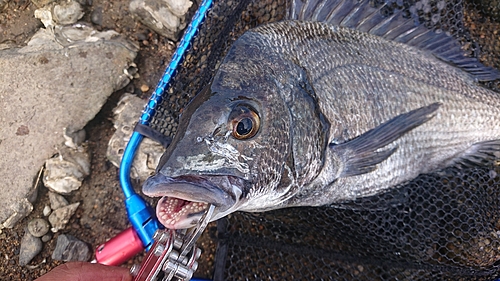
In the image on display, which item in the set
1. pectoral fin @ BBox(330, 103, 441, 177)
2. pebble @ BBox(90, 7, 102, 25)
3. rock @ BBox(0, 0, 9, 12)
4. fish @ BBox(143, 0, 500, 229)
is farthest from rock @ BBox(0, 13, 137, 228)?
pectoral fin @ BBox(330, 103, 441, 177)

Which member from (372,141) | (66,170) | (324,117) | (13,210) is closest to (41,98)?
(66,170)

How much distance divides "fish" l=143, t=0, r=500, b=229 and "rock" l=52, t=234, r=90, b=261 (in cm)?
138

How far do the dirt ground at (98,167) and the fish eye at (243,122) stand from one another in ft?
4.03

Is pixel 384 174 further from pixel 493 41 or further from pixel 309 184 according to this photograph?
pixel 493 41

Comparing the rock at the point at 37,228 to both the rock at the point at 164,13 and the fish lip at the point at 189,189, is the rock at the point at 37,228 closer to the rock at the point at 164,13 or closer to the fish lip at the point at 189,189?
the rock at the point at 164,13

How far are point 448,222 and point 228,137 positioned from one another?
5.38ft

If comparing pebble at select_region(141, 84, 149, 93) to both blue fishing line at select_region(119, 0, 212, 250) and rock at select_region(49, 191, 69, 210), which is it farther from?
rock at select_region(49, 191, 69, 210)

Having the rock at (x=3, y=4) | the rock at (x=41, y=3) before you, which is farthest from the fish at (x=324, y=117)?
the rock at (x=3, y=4)

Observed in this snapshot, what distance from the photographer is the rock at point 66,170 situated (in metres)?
2.60

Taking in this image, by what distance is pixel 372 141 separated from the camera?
192 centimetres

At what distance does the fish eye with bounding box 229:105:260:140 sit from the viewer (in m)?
1.52

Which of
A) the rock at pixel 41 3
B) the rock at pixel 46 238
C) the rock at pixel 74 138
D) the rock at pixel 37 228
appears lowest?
the rock at pixel 46 238

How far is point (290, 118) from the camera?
1.72 metres

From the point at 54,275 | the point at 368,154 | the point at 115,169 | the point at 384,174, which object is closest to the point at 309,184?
the point at 368,154
